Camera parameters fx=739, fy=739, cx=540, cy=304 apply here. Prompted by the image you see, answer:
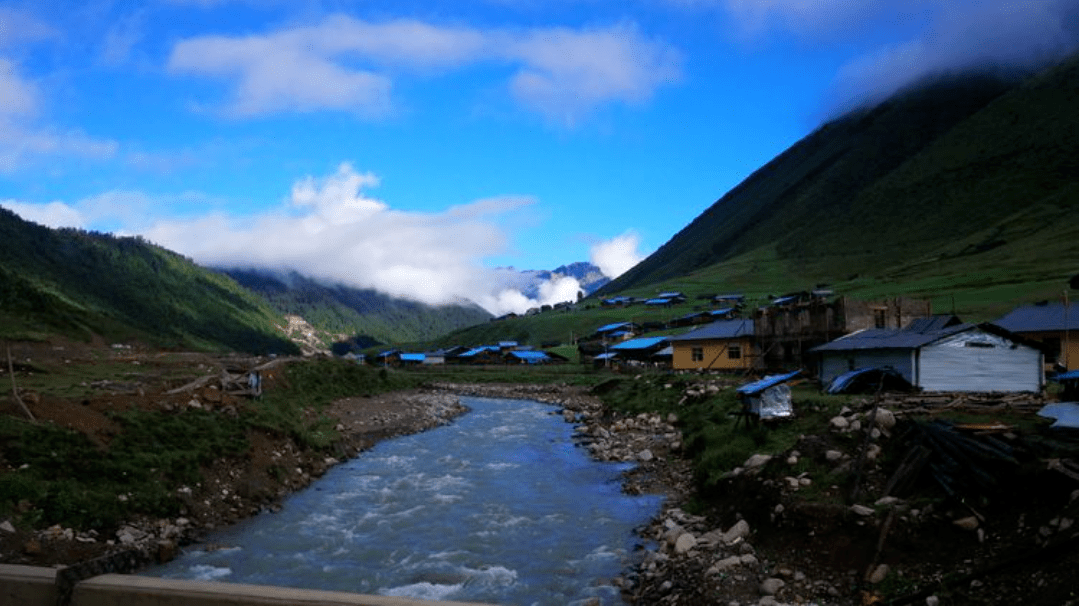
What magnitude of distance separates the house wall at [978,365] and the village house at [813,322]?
16.3 m

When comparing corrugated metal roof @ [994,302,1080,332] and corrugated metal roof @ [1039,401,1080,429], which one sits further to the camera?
corrugated metal roof @ [994,302,1080,332]

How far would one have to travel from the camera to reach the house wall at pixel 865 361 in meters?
32.6

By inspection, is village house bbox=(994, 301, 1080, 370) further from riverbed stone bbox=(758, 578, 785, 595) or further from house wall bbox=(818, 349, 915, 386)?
riverbed stone bbox=(758, 578, 785, 595)

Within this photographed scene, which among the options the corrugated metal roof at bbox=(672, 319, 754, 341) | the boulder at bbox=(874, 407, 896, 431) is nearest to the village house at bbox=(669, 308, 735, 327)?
the corrugated metal roof at bbox=(672, 319, 754, 341)

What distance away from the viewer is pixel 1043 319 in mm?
47344

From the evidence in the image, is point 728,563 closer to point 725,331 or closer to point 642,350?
point 725,331

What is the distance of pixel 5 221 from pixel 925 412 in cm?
18663

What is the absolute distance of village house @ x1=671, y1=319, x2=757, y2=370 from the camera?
2382 inches

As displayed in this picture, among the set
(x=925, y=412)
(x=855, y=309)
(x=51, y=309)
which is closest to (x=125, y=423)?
(x=925, y=412)

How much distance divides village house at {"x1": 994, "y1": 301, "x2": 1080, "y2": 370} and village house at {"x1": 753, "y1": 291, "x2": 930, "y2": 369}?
857cm

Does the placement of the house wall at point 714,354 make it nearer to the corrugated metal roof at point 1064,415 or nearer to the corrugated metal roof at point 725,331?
the corrugated metal roof at point 725,331

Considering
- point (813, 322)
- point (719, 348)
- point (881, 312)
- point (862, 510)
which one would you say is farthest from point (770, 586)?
point (719, 348)

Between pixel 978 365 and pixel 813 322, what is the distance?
21.2m

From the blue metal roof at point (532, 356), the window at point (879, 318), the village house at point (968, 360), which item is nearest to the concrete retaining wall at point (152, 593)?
the village house at point (968, 360)
